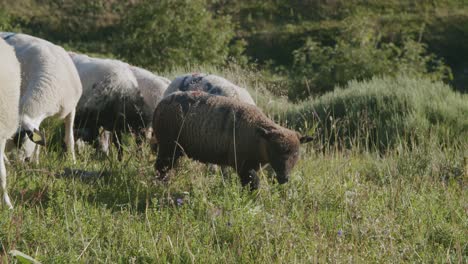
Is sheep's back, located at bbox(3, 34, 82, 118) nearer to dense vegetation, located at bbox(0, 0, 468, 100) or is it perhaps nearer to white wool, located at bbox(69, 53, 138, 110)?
white wool, located at bbox(69, 53, 138, 110)

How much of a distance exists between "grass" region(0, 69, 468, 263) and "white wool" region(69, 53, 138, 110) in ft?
7.59

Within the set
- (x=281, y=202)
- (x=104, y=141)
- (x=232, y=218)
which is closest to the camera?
(x=232, y=218)

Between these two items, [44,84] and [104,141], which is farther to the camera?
[104,141]

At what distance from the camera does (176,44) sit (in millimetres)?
21000

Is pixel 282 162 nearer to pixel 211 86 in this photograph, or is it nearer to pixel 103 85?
pixel 211 86

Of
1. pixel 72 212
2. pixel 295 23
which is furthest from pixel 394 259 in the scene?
pixel 295 23

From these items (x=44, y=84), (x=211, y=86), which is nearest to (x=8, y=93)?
(x=44, y=84)

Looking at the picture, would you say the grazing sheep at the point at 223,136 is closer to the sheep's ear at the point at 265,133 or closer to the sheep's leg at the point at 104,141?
the sheep's ear at the point at 265,133

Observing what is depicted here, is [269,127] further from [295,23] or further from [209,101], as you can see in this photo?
[295,23]

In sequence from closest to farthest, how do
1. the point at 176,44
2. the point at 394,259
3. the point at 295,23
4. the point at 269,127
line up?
the point at 394,259 < the point at 269,127 < the point at 176,44 < the point at 295,23

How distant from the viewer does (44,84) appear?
7.10 m

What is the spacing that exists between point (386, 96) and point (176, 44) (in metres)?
11.2

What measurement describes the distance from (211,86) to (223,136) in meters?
1.82

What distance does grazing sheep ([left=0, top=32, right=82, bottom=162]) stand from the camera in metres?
6.86
